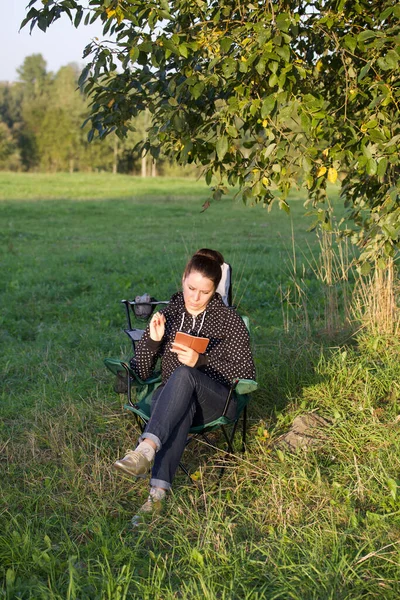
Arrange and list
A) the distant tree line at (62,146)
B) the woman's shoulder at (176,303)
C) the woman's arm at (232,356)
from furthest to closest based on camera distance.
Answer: the distant tree line at (62,146), the woman's shoulder at (176,303), the woman's arm at (232,356)

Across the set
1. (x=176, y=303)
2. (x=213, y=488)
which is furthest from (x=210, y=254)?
(x=213, y=488)

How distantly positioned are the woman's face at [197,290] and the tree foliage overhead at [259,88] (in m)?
0.49

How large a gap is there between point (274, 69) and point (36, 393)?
261 cm

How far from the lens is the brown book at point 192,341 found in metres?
3.78

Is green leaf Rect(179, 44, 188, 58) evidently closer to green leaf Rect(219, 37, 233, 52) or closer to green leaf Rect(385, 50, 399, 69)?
green leaf Rect(219, 37, 233, 52)

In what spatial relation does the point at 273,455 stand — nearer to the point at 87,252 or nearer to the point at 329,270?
the point at 329,270

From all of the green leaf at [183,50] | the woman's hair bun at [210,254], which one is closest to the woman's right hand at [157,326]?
the woman's hair bun at [210,254]

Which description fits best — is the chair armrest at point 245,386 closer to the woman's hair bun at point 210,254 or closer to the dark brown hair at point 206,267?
the dark brown hair at point 206,267

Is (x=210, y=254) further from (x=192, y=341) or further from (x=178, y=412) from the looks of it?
(x=178, y=412)

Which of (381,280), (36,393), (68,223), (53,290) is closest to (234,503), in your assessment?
(36,393)

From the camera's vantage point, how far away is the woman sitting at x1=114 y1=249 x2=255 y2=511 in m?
3.40

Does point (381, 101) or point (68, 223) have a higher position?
point (381, 101)

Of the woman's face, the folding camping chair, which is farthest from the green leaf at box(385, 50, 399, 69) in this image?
the folding camping chair

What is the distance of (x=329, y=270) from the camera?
5410mm
